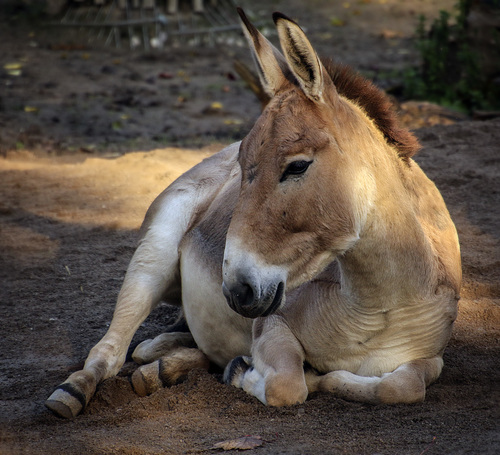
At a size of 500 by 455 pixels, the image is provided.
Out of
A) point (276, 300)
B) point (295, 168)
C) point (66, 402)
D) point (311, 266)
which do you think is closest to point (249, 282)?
point (276, 300)

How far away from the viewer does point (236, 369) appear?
3.45m

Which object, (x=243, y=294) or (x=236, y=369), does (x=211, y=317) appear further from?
(x=243, y=294)

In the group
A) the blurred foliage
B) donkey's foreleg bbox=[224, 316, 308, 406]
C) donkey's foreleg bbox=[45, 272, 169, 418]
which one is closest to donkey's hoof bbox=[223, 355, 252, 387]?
donkey's foreleg bbox=[224, 316, 308, 406]

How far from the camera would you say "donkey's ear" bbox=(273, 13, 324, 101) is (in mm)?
2703

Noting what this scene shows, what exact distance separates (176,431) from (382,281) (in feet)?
3.79

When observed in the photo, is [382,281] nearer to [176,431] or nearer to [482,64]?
[176,431]

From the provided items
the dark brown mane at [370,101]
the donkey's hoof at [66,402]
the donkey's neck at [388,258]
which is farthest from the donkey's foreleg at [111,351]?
the dark brown mane at [370,101]

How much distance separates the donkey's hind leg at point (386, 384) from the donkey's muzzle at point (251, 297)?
0.70 m

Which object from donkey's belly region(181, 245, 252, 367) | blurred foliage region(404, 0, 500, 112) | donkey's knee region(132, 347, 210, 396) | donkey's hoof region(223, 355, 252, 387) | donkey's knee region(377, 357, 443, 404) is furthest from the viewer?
blurred foliage region(404, 0, 500, 112)

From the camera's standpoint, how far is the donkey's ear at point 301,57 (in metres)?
2.70

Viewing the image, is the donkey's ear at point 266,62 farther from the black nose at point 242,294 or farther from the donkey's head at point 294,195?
the black nose at point 242,294

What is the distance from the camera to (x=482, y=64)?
27.7ft

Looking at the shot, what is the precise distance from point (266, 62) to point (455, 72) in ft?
22.8

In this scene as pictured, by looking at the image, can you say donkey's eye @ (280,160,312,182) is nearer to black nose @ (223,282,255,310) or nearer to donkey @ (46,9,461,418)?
donkey @ (46,9,461,418)
